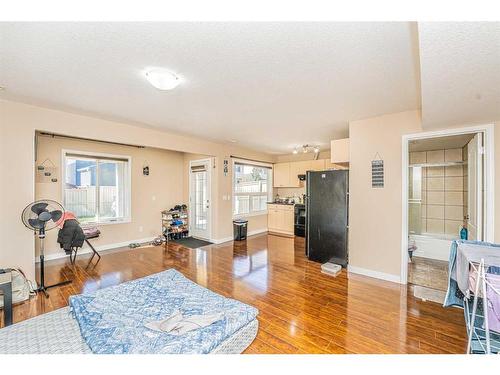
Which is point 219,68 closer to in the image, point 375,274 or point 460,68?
point 460,68

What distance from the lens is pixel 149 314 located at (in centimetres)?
183

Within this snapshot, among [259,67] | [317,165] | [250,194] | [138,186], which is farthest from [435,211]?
[138,186]

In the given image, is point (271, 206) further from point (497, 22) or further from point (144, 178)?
point (497, 22)

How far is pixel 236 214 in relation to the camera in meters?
6.18

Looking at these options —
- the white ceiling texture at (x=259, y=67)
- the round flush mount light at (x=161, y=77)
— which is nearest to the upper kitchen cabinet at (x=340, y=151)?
the white ceiling texture at (x=259, y=67)

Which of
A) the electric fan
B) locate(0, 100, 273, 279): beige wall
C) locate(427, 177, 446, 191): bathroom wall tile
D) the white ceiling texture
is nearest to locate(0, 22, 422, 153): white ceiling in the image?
the white ceiling texture

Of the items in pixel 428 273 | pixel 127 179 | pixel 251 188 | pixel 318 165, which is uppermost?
pixel 318 165

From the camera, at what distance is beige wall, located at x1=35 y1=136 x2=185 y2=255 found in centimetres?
405

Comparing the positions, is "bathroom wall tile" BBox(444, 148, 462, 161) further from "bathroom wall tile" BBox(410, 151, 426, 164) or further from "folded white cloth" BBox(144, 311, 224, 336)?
"folded white cloth" BBox(144, 311, 224, 336)

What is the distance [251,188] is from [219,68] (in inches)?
192

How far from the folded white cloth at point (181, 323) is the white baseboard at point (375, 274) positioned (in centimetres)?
257

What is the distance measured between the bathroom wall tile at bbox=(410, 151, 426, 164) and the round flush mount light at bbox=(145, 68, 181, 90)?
16.4 ft
